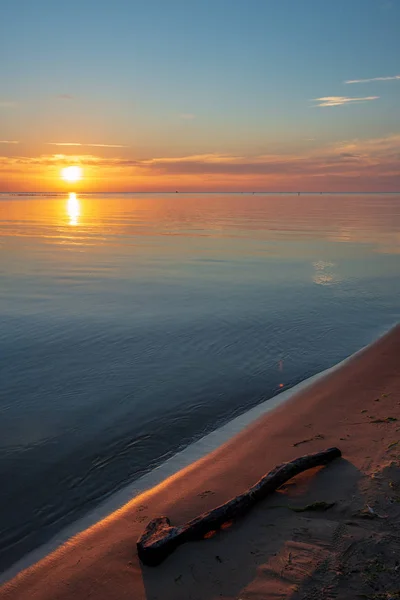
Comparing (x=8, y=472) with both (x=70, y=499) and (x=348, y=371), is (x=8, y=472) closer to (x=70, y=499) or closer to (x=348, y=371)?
(x=70, y=499)

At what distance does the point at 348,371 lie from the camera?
12320mm

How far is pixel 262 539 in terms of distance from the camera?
5512 millimetres

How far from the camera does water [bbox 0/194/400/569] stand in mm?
8000

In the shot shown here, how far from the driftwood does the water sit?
6.06 feet

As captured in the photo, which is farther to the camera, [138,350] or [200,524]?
[138,350]

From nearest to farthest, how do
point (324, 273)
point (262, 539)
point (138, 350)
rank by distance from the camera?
point (262, 539) < point (138, 350) < point (324, 273)

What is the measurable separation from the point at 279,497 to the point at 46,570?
3.04 m

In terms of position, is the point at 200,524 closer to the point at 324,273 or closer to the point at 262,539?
the point at 262,539

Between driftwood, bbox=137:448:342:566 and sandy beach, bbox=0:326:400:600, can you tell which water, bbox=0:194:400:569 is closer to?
sandy beach, bbox=0:326:400:600

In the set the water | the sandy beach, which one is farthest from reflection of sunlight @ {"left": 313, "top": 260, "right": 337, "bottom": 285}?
the sandy beach

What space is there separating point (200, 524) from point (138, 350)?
8395 millimetres

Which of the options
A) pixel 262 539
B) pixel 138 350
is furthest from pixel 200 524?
pixel 138 350

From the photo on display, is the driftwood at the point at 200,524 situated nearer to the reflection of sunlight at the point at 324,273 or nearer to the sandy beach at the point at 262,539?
the sandy beach at the point at 262,539

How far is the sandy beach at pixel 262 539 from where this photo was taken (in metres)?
4.84
